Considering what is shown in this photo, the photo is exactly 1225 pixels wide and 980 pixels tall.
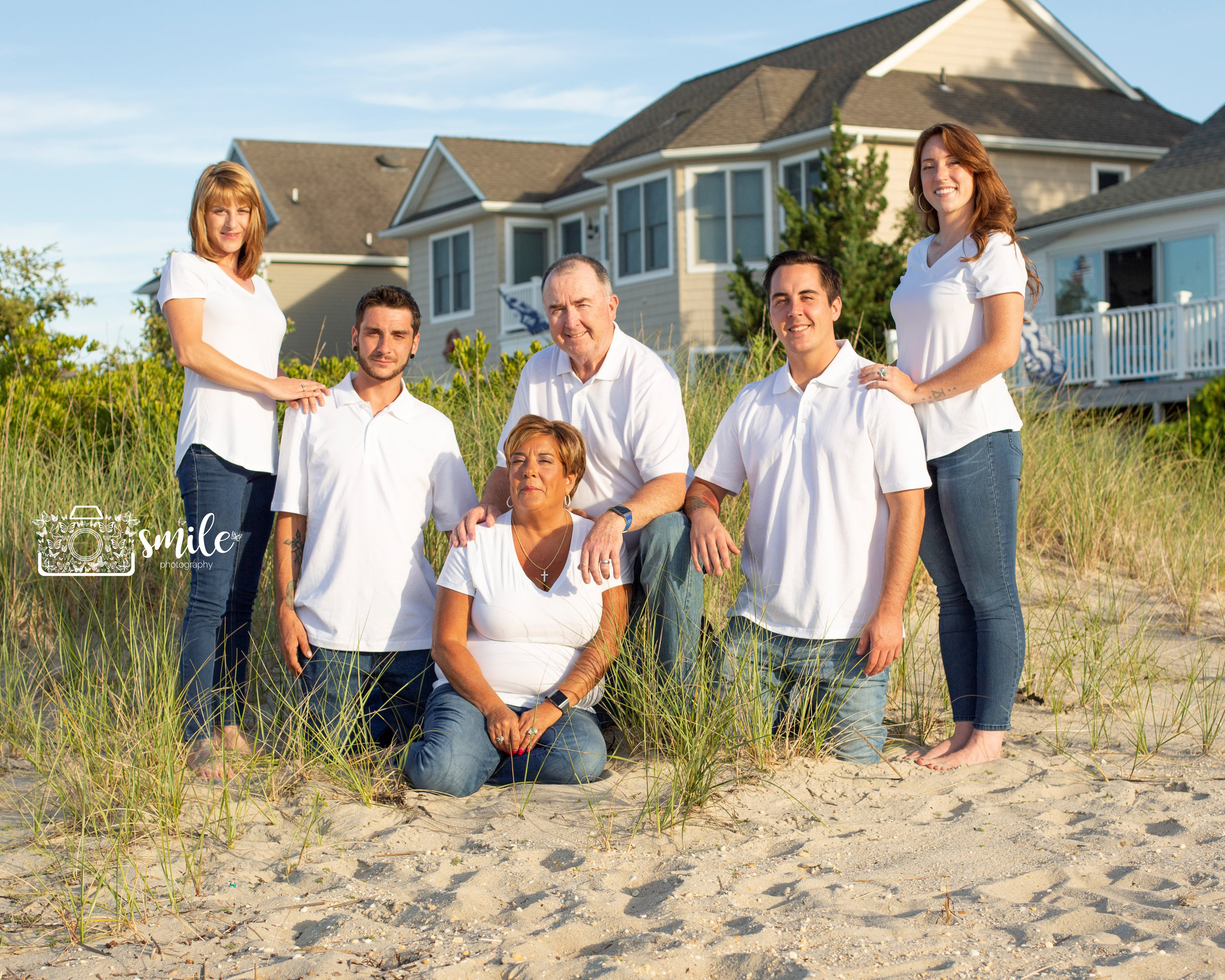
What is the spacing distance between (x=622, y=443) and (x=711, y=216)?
16384 millimetres

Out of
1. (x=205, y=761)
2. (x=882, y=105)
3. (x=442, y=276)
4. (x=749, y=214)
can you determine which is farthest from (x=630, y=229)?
(x=205, y=761)

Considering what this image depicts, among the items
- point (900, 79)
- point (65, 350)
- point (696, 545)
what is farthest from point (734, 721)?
point (900, 79)

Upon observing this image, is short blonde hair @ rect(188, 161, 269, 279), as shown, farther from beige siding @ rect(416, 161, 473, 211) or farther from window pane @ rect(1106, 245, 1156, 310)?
beige siding @ rect(416, 161, 473, 211)

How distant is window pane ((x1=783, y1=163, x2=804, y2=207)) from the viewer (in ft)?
62.8

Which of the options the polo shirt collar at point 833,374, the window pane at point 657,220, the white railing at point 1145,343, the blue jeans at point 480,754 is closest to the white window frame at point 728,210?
the window pane at point 657,220

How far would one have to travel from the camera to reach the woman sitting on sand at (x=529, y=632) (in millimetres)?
3803

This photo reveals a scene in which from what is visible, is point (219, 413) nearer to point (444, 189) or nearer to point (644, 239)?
point (644, 239)

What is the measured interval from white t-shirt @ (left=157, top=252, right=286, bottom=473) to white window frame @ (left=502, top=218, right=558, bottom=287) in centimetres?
1946

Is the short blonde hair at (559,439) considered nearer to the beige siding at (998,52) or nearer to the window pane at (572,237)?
the beige siding at (998,52)

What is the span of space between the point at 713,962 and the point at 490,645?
5.08ft

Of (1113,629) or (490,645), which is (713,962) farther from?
(1113,629)

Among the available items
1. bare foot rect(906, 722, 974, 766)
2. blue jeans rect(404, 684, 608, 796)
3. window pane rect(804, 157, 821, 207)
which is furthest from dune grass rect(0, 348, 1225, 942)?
window pane rect(804, 157, 821, 207)

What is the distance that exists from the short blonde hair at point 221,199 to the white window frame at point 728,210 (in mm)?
15984

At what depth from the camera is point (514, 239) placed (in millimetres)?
23781
